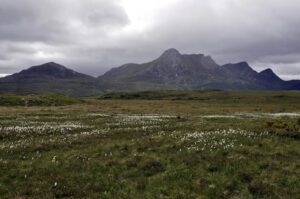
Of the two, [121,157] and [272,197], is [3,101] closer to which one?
[121,157]

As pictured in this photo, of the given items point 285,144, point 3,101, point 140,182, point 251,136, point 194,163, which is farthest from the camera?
point 3,101

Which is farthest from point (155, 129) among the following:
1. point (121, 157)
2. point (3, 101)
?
point (3, 101)

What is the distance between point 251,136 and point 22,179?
1668cm

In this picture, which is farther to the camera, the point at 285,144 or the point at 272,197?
the point at 285,144

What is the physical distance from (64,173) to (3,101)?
103 metres

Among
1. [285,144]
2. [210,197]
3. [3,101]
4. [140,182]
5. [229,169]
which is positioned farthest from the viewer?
[3,101]

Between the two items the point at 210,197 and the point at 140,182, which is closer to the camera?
the point at 210,197

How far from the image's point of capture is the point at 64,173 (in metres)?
17.6

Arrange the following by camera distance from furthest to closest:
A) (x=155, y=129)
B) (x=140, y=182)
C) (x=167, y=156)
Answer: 1. (x=155, y=129)
2. (x=167, y=156)
3. (x=140, y=182)

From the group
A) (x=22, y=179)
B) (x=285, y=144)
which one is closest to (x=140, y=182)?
(x=22, y=179)

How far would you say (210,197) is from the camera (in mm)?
14258

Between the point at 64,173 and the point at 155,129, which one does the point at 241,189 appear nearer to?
the point at 64,173

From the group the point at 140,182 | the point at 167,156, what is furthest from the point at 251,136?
the point at 140,182

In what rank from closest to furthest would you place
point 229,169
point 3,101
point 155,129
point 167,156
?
point 229,169 < point 167,156 < point 155,129 < point 3,101
